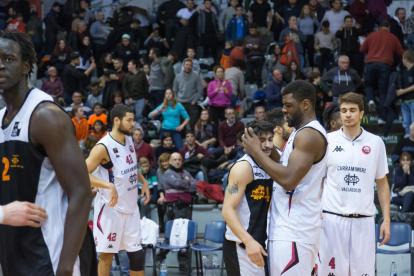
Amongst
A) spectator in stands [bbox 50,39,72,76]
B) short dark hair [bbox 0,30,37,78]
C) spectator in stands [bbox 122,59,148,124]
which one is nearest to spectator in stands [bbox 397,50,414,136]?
spectator in stands [bbox 122,59,148,124]

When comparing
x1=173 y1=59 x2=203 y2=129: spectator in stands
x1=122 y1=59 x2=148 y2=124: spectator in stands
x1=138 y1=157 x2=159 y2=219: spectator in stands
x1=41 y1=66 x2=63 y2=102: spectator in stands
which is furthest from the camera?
x1=41 y1=66 x2=63 y2=102: spectator in stands

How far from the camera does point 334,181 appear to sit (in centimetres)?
517

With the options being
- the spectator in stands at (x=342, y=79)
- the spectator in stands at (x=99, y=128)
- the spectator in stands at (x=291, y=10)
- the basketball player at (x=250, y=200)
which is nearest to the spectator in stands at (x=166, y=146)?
the spectator in stands at (x=99, y=128)

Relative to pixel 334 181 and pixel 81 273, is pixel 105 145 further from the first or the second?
pixel 81 273

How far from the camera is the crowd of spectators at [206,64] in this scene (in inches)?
466

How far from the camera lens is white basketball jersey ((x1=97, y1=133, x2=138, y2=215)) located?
6441mm

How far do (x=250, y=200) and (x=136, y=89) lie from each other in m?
9.93

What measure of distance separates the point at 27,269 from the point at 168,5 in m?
15.2

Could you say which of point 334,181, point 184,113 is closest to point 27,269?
point 334,181

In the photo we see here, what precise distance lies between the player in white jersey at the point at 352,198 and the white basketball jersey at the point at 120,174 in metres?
2.52

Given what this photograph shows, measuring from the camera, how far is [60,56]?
1578 cm

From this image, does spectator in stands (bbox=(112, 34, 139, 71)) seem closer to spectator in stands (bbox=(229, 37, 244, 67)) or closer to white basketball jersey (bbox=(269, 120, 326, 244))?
spectator in stands (bbox=(229, 37, 244, 67))

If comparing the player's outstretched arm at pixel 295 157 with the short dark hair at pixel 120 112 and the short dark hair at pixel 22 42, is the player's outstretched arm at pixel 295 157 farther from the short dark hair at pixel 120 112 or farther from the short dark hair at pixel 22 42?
the short dark hair at pixel 120 112

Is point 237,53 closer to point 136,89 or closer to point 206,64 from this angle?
point 206,64
